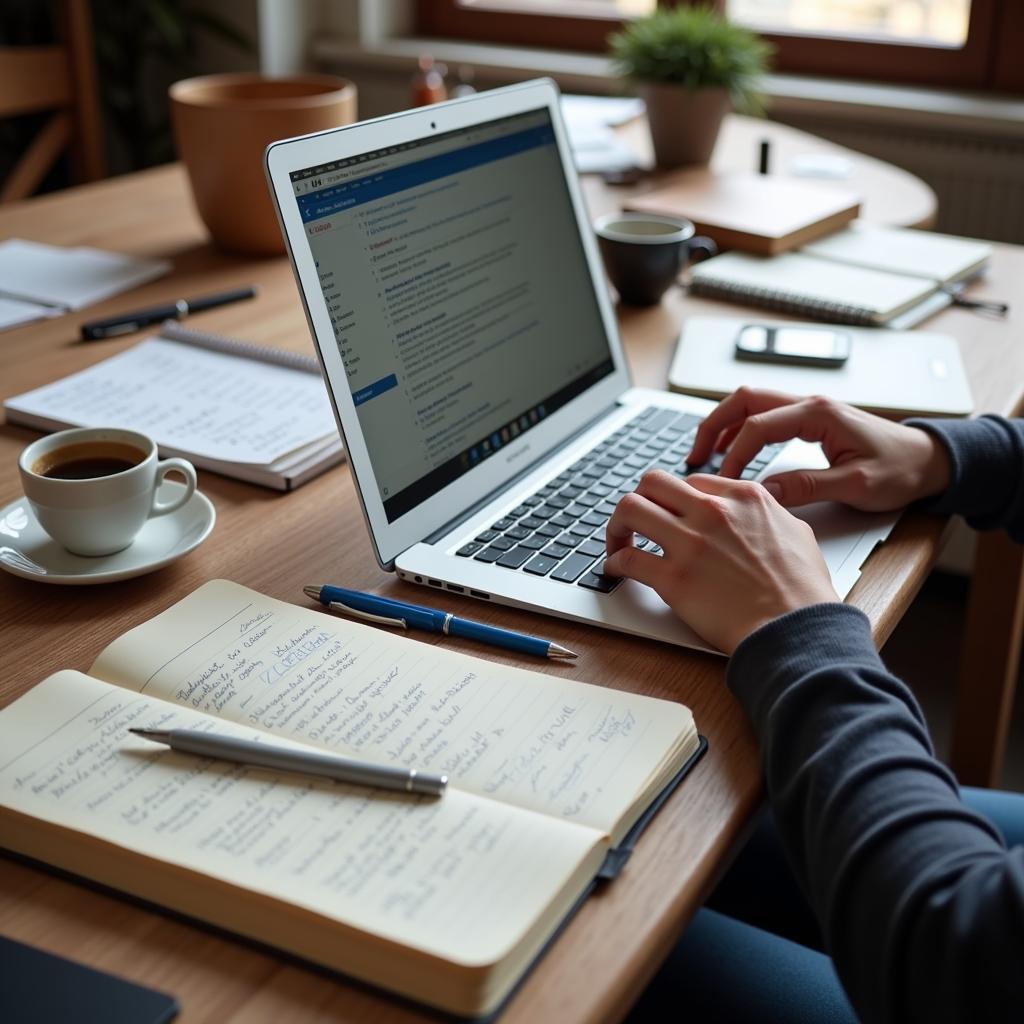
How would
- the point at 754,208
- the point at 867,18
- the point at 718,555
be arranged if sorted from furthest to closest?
the point at 867,18 → the point at 754,208 → the point at 718,555

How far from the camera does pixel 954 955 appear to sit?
0.52 m

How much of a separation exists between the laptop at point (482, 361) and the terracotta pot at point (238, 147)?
454 mm

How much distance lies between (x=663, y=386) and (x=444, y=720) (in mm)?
578

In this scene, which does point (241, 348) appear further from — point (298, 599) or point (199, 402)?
Result: point (298, 599)

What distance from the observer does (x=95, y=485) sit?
78cm

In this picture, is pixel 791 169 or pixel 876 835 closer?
pixel 876 835

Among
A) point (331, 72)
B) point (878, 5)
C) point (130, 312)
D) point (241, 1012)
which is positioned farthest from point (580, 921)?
point (331, 72)

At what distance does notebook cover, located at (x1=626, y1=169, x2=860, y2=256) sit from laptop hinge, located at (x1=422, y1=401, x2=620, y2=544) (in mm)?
503

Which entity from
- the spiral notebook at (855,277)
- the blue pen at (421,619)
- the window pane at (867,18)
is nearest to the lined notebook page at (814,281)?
the spiral notebook at (855,277)

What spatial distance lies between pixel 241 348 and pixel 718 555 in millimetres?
607

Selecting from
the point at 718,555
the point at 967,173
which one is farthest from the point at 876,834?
the point at 967,173

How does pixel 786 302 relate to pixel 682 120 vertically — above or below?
below

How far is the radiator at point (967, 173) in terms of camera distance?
2.39 meters

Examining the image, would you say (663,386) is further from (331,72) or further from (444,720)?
(331,72)
